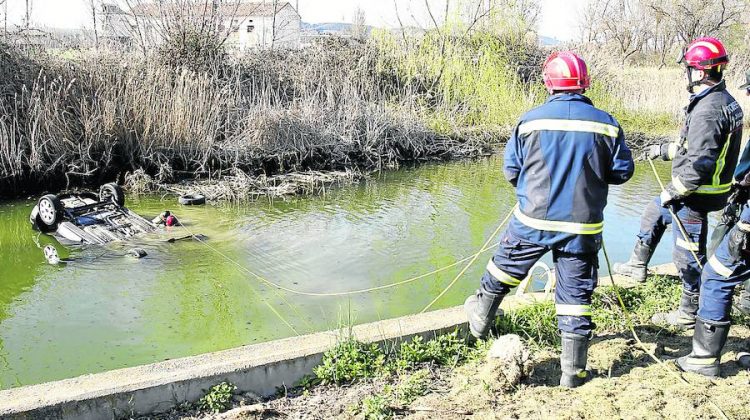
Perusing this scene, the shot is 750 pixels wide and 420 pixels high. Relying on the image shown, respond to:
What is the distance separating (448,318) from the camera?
4.69m

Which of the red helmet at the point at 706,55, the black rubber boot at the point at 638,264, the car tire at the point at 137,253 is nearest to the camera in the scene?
the red helmet at the point at 706,55

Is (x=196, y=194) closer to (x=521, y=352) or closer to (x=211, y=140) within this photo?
(x=211, y=140)

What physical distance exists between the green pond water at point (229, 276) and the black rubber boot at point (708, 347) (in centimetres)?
243

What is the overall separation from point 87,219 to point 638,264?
678 centimetres

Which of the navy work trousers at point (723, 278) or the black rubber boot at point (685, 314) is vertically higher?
the navy work trousers at point (723, 278)

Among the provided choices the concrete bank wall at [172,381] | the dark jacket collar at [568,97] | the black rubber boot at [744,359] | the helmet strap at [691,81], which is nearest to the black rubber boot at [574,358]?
the concrete bank wall at [172,381]

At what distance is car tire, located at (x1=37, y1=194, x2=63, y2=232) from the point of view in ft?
26.3

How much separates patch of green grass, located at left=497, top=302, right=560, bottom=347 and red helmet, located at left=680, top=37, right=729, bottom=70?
84.3 inches

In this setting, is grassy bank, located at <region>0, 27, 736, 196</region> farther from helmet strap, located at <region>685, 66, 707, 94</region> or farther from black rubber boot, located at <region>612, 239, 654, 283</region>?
helmet strap, located at <region>685, 66, 707, 94</region>

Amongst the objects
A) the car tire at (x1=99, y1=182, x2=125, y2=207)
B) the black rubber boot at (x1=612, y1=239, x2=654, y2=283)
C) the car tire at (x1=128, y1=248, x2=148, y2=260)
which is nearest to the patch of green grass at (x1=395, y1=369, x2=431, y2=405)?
the black rubber boot at (x1=612, y1=239, x2=654, y2=283)

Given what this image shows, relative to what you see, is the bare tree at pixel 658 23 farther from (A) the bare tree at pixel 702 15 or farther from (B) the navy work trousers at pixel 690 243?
(B) the navy work trousers at pixel 690 243

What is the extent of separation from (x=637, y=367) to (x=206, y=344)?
3.45 meters

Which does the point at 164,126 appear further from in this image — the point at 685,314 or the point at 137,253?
the point at 685,314

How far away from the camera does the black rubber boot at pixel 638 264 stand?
572cm
